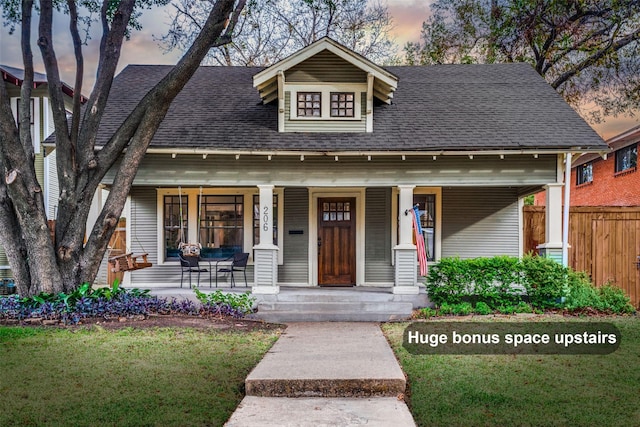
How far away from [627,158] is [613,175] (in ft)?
3.32

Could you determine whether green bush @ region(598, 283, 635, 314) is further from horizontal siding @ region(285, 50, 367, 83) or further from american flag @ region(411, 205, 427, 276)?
horizontal siding @ region(285, 50, 367, 83)

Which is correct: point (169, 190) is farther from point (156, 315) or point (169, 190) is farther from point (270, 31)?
point (270, 31)

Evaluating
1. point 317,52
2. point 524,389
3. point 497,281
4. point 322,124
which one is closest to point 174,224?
point 322,124

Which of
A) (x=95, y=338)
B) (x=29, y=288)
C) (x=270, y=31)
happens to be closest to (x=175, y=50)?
(x=270, y=31)

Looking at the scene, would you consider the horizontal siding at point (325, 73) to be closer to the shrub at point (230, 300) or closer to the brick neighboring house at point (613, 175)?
the shrub at point (230, 300)

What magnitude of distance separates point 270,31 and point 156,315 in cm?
1603

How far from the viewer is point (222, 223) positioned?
1256cm

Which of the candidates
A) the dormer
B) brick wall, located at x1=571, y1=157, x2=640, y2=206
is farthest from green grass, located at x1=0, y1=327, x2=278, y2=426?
brick wall, located at x1=571, y1=157, x2=640, y2=206

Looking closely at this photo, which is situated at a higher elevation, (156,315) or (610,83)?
(610,83)

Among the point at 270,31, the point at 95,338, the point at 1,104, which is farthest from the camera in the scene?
the point at 270,31

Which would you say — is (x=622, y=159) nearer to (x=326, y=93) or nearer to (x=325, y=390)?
(x=326, y=93)

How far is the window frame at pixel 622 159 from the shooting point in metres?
18.8

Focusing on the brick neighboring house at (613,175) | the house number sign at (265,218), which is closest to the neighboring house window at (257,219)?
the house number sign at (265,218)

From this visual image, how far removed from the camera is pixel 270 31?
74.1 feet
